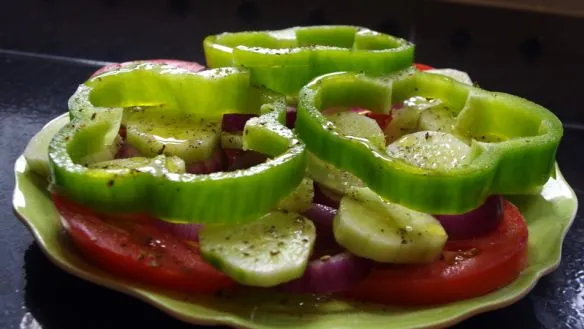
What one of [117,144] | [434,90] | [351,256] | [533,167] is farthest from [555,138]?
[117,144]

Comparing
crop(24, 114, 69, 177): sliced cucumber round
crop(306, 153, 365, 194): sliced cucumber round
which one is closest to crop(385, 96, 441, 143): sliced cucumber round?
crop(306, 153, 365, 194): sliced cucumber round

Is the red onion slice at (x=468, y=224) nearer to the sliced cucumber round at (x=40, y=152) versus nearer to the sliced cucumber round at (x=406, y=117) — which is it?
the sliced cucumber round at (x=406, y=117)

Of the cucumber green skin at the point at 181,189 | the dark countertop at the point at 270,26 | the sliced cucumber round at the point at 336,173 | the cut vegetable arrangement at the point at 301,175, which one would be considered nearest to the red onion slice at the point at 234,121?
the cut vegetable arrangement at the point at 301,175

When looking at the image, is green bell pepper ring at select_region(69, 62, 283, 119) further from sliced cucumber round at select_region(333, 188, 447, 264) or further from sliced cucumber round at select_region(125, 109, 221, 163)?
sliced cucumber round at select_region(333, 188, 447, 264)

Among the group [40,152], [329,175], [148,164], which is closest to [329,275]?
[329,175]

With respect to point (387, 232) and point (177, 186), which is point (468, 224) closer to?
point (387, 232)
